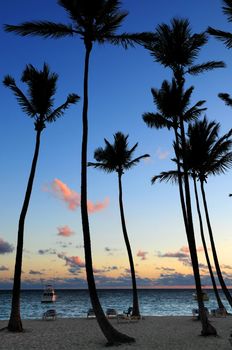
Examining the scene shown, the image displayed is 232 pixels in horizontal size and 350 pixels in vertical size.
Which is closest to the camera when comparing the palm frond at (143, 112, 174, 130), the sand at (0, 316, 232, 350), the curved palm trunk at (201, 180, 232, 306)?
the sand at (0, 316, 232, 350)

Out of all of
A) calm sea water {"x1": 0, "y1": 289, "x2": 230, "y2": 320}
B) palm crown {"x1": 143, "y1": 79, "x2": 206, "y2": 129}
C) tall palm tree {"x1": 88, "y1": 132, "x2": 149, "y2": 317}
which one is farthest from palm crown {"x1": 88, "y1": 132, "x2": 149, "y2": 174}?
calm sea water {"x1": 0, "y1": 289, "x2": 230, "y2": 320}

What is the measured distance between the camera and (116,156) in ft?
98.6

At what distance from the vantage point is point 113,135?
30.4 m

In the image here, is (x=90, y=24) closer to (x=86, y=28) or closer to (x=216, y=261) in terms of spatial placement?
(x=86, y=28)

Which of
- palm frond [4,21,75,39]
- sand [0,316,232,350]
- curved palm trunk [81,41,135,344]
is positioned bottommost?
sand [0,316,232,350]

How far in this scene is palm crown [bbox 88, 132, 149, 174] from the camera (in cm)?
3009

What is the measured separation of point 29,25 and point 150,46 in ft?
19.2

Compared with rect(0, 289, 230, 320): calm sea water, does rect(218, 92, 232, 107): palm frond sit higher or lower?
higher

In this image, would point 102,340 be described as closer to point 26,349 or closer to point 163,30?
point 26,349

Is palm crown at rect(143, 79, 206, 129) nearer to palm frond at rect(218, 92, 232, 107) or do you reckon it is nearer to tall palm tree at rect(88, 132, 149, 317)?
palm frond at rect(218, 92, 232, 107)

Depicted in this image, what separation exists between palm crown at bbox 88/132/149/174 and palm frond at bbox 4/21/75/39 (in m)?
14.3

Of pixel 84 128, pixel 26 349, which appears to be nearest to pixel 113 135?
pixel 84 128

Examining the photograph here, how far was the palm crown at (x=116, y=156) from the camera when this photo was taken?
98.7 feet

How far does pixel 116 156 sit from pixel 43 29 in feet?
50.0
